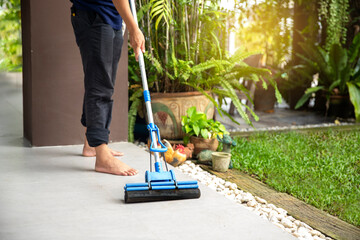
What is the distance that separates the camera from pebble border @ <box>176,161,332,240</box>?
188cm

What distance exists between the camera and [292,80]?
567 cm

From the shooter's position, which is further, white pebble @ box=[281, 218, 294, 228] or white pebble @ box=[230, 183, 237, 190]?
white pebble @ box=[230, 183, 237, 190]

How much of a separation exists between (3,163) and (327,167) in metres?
2.00

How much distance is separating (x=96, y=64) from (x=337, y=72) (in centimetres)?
346

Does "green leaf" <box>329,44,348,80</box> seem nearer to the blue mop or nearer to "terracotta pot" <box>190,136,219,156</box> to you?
"terracotta pot" <box>190,136,219,156</box>

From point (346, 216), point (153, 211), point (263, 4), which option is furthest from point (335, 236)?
point (263, 4)

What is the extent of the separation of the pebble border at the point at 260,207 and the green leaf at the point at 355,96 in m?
2.30

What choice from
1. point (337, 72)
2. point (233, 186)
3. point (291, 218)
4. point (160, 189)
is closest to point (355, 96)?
point (337, 72)

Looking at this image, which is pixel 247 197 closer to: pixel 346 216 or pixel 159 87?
pixel 346 216

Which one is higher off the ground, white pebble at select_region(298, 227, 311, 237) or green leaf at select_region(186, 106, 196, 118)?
green leaf at select_region(186, 106, 196, 118)

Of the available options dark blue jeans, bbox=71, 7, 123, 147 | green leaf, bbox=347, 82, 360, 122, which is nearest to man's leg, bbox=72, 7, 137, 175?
dark blue jeans, bbox=71, 7, 123, 147

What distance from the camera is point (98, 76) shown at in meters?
2.33

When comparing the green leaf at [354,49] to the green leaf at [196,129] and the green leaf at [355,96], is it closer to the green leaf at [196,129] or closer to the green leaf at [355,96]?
the green leaf at [355,96]

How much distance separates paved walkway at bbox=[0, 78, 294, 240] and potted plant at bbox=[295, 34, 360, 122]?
3.13 metres
